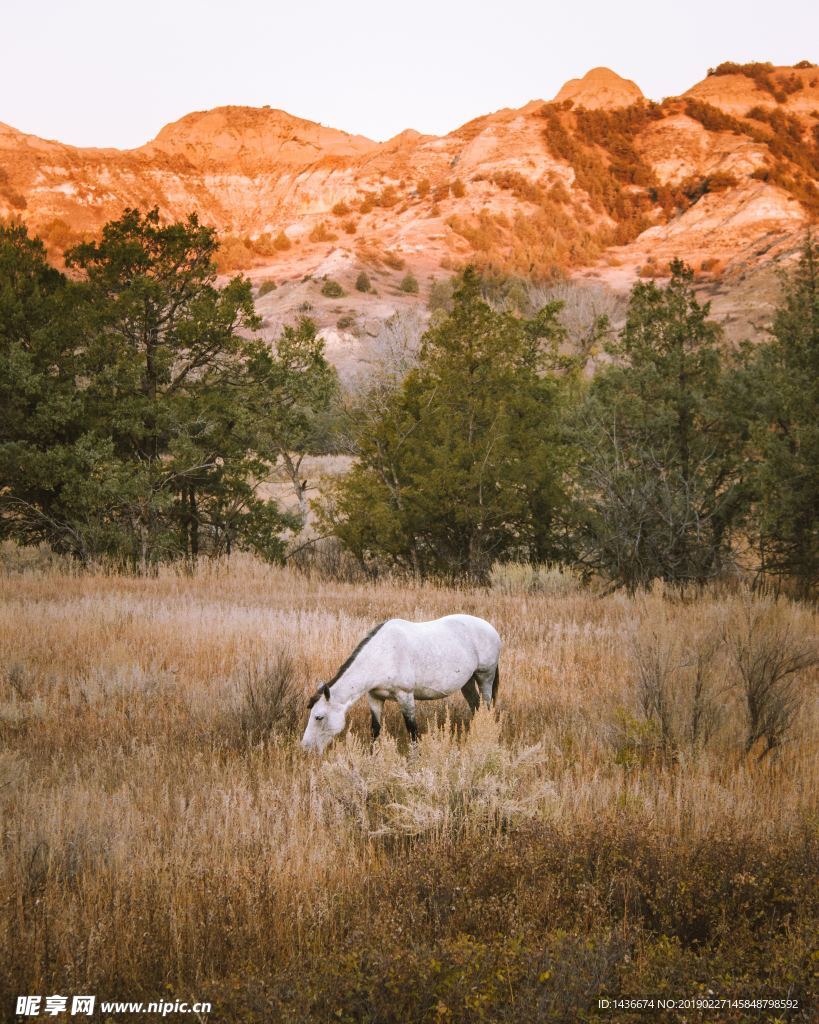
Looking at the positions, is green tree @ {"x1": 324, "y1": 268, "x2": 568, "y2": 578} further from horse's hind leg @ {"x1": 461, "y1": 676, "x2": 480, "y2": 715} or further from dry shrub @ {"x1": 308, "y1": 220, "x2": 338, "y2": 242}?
dry shrub @ {"x1": 308, "y1": 220, "x2": 338, "y2": 242}

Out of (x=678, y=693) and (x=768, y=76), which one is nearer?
(x=678, y=693)

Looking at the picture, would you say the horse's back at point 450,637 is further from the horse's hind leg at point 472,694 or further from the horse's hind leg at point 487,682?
the horse's hind leg at point 472,694

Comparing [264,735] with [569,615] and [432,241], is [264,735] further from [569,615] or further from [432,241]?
[432,241]

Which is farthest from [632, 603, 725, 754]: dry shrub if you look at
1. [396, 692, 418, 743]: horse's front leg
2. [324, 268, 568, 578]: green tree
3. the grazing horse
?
[324, 268, 568, 578]: green tree

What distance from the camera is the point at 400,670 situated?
5.86m

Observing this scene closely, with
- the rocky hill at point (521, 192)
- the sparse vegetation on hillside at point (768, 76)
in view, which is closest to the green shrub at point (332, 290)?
the rocky hill at point (521, 192)

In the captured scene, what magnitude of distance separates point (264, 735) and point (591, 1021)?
405 centimetres

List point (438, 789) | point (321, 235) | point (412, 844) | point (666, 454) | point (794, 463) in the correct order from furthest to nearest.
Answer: point (321, 235)
point (666, 454)
point (794, 463)
point (438, 789)
point (412, 844)

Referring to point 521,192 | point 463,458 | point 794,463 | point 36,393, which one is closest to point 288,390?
point 463,458

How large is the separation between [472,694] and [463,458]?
9436 mm

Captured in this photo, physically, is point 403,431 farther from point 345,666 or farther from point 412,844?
point 412,844

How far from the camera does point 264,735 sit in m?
6.33

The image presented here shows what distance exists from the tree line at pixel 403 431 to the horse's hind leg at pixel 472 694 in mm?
8118

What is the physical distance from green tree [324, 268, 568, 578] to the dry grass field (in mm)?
8066
